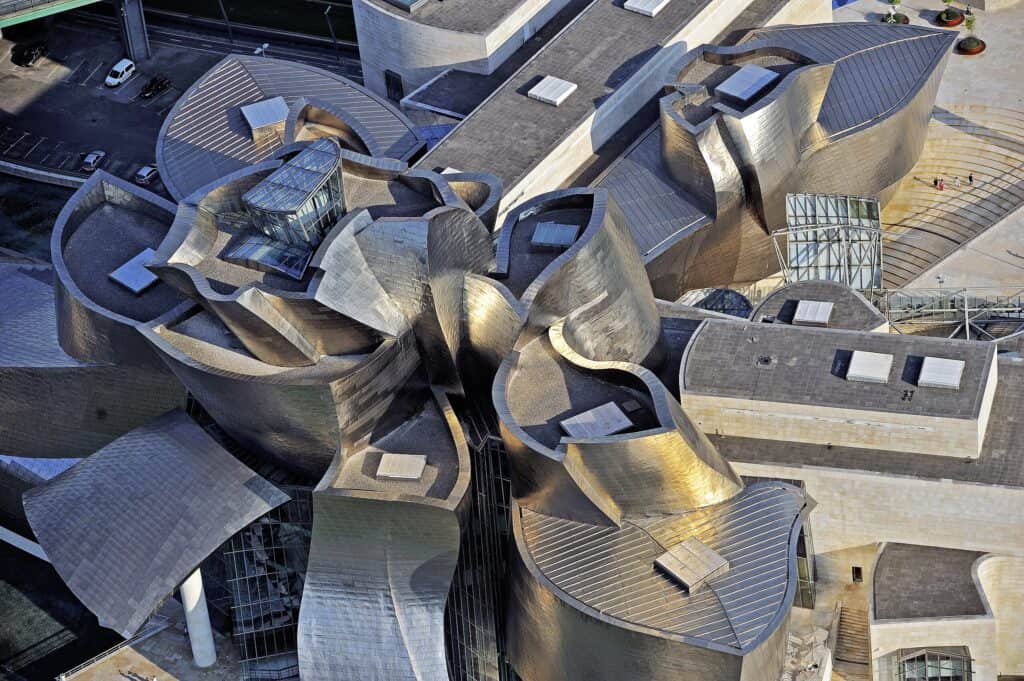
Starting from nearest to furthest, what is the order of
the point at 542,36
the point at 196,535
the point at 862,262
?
the point at 196,535, the point at 862,262, the point at 542,36

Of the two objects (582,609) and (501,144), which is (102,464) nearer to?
(582,609)

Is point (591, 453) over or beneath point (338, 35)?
over

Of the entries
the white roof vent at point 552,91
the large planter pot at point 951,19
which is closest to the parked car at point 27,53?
the white roof vent at point 552,91

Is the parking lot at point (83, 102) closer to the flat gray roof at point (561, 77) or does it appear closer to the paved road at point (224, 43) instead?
the paved road at point (224, 43)

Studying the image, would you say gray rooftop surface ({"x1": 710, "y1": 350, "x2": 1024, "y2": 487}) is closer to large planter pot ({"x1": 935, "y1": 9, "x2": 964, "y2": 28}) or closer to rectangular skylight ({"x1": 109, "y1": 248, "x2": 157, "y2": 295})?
rectangular skylight ({"x1": 109, "y1": 248, "x2": 157, "y2": 295})

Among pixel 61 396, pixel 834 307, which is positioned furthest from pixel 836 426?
pixel 61 396

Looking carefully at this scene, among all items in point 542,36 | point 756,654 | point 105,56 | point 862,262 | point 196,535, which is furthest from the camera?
point 105,56

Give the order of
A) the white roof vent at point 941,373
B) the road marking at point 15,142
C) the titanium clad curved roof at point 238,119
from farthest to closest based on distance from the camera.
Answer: the road marking at point 15,142
the titanium clad curved roof at point 238,119
the white roof vent at point 941,373

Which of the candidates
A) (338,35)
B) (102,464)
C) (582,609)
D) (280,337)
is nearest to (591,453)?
(582,609)
